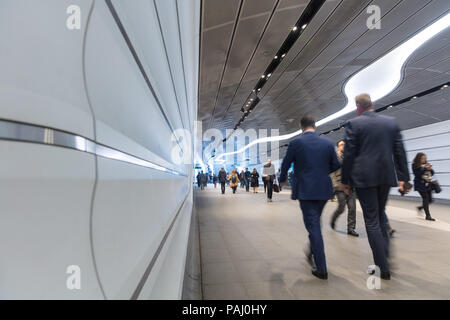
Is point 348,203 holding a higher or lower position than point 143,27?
lower

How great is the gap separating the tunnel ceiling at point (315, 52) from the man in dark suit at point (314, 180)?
4913 millimetres

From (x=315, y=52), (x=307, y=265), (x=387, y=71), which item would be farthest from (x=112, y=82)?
(x=387, y=71)

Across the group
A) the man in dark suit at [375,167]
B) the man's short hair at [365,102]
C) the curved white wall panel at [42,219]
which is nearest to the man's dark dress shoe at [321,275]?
the man in dark suit at [375,167]

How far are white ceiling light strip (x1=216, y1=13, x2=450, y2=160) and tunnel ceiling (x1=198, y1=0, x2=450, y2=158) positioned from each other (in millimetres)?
240

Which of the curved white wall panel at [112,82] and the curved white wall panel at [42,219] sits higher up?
the curved white wall panel at [112,82]

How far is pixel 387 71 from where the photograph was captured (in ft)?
36.4

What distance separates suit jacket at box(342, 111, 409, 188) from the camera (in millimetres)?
2975

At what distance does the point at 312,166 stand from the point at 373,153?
660mm

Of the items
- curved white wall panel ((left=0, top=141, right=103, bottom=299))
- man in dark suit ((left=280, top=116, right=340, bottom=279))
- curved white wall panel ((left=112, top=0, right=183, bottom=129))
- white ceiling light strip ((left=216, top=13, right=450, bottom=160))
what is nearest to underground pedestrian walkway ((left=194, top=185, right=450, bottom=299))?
man in dark suit ((left=280, top=116, right=340, bottom=279))

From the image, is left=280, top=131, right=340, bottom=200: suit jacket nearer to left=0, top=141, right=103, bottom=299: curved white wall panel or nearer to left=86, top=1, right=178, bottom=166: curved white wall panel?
left=86, top=1, right=178, bottom=166: curved white wall panel

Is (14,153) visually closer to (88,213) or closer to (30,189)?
(30,189)

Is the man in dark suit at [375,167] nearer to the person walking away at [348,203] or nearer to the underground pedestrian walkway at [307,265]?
the underground pedestrian walkway at [307,265]

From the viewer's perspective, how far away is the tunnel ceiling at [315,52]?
693cm

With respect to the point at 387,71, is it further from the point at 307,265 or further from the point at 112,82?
the point at 112,82
